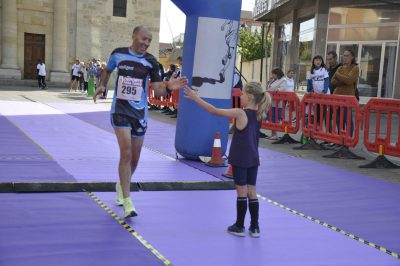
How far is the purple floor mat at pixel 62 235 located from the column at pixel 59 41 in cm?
3024

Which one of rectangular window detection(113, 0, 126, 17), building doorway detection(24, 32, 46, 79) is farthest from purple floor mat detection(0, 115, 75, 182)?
rectangular window detection(113, 0, 126, 17)

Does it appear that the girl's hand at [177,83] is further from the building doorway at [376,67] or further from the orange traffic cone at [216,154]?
the building doorway at [376,67]

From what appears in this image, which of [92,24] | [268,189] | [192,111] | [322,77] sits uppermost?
[92,24]

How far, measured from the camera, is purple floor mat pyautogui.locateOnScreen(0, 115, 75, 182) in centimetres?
638

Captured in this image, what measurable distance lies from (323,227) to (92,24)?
33.9 metres

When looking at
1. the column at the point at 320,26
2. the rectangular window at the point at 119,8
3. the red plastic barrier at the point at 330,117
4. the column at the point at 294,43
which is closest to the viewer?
the red plastic barrier at the point at 330,117

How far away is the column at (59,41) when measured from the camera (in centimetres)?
3422

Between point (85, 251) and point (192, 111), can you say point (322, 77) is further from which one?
point (85, 251)

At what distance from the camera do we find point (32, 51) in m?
34.6

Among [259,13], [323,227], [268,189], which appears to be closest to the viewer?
[323,227]

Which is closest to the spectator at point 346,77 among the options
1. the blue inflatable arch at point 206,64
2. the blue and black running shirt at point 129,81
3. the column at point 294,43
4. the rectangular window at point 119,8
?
the blue inflatable arch at point 206,64

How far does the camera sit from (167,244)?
4.20 m

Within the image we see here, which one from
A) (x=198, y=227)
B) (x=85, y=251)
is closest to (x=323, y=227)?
(x=198, y=227)

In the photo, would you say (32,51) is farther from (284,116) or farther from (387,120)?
(387,120)
